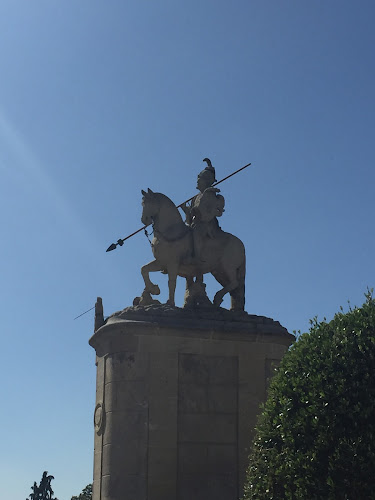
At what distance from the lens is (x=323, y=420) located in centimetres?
1273

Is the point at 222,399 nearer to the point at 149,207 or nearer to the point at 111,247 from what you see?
Result: the point at 149,207

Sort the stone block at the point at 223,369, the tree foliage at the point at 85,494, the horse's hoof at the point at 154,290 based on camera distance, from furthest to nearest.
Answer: the tree foliage at the point at 85,494, the horse's hoof at the point at 154,290, the stone block at the point at 223,369

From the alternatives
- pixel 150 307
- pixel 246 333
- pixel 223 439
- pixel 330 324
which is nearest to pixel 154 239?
pixel 150 307

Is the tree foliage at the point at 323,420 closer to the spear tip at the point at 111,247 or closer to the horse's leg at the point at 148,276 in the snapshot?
the horse's leg at the point at 148,276

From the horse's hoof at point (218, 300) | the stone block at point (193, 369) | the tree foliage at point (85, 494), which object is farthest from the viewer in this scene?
the tree foliage at point (85, 494)

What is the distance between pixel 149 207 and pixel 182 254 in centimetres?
139

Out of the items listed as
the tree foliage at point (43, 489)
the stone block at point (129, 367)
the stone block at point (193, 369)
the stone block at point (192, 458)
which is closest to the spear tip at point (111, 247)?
the stone block at point (129, 367)

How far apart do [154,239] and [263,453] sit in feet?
25.1

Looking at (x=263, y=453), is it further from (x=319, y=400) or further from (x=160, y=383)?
(x=160, y=383)

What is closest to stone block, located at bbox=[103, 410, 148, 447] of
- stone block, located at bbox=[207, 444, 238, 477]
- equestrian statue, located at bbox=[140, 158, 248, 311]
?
stone block, located at bbox=[207, 444, 238, 477]

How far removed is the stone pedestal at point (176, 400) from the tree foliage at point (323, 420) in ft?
13.2

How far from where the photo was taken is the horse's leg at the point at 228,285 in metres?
20.4

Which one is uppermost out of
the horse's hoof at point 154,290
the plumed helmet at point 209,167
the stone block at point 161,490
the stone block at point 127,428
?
the plumed helmet at point 209,167

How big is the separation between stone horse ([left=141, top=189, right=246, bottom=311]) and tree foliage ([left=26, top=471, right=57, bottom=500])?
68330 mm
